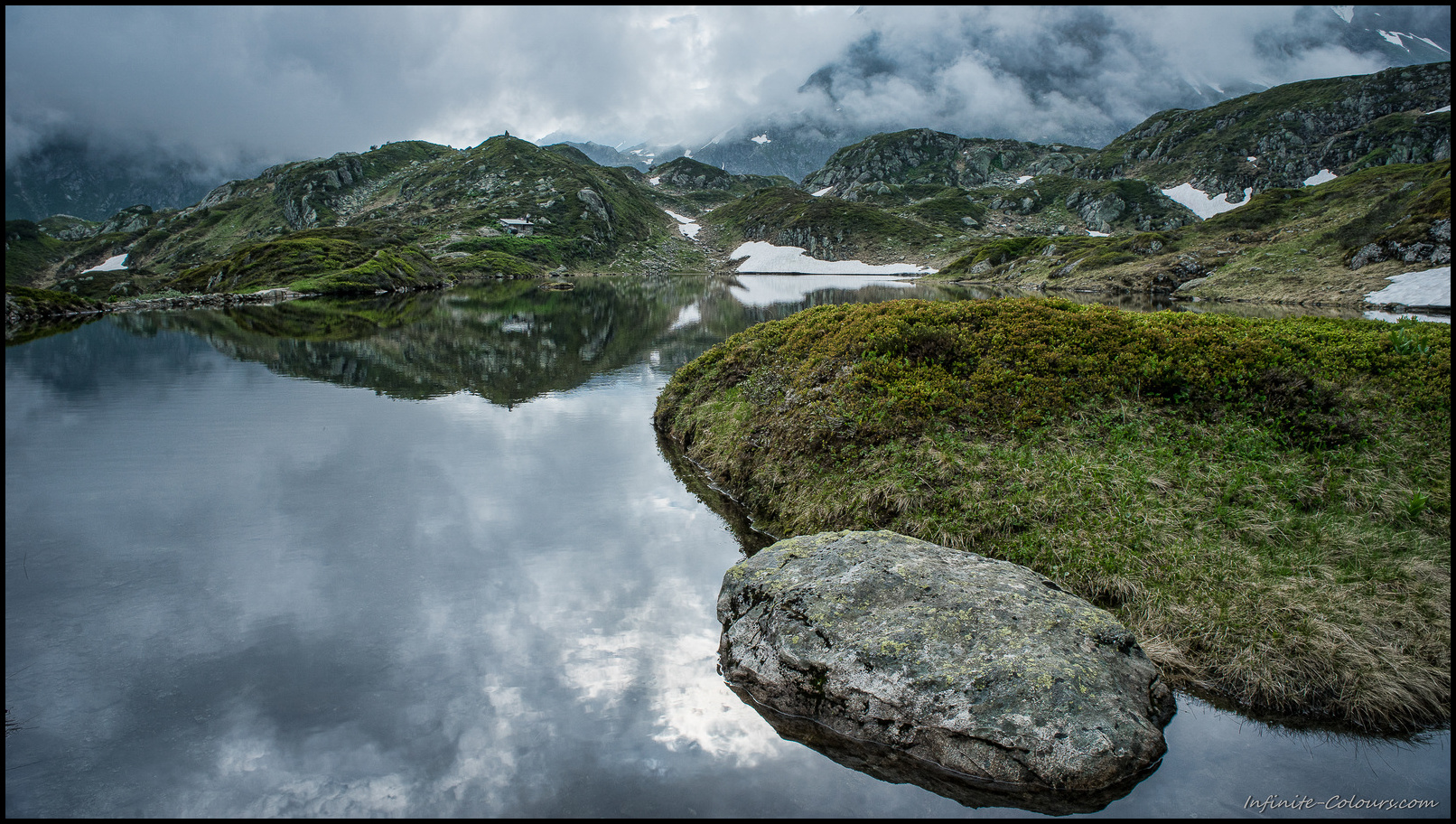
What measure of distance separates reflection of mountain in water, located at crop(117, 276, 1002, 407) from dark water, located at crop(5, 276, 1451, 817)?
8197 mm

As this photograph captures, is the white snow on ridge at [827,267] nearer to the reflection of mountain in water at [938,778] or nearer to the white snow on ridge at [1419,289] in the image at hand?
the white snow on ridge at [1419,289]

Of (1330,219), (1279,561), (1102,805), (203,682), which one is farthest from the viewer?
(1330,219)

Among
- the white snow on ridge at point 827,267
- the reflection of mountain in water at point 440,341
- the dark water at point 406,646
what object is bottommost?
the dark water at point 406,646

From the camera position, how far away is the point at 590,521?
42.3 feet

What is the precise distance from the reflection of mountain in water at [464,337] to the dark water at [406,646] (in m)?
8.20

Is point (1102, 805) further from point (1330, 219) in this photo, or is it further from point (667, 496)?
point (1330, 219)

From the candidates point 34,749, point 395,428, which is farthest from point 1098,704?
point 395,428

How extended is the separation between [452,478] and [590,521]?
4620 mm

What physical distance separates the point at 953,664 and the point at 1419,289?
246ft

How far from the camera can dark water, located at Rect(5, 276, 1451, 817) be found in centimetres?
→ 629

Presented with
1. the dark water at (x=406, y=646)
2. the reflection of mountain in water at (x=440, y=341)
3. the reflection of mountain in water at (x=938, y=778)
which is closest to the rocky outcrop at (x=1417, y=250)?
the reflection of mountain in water at (x=440, y=341)

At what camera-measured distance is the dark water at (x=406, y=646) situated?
20.6 feet

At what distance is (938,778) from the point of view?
21.1 ft

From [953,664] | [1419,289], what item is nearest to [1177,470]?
[953,664]
